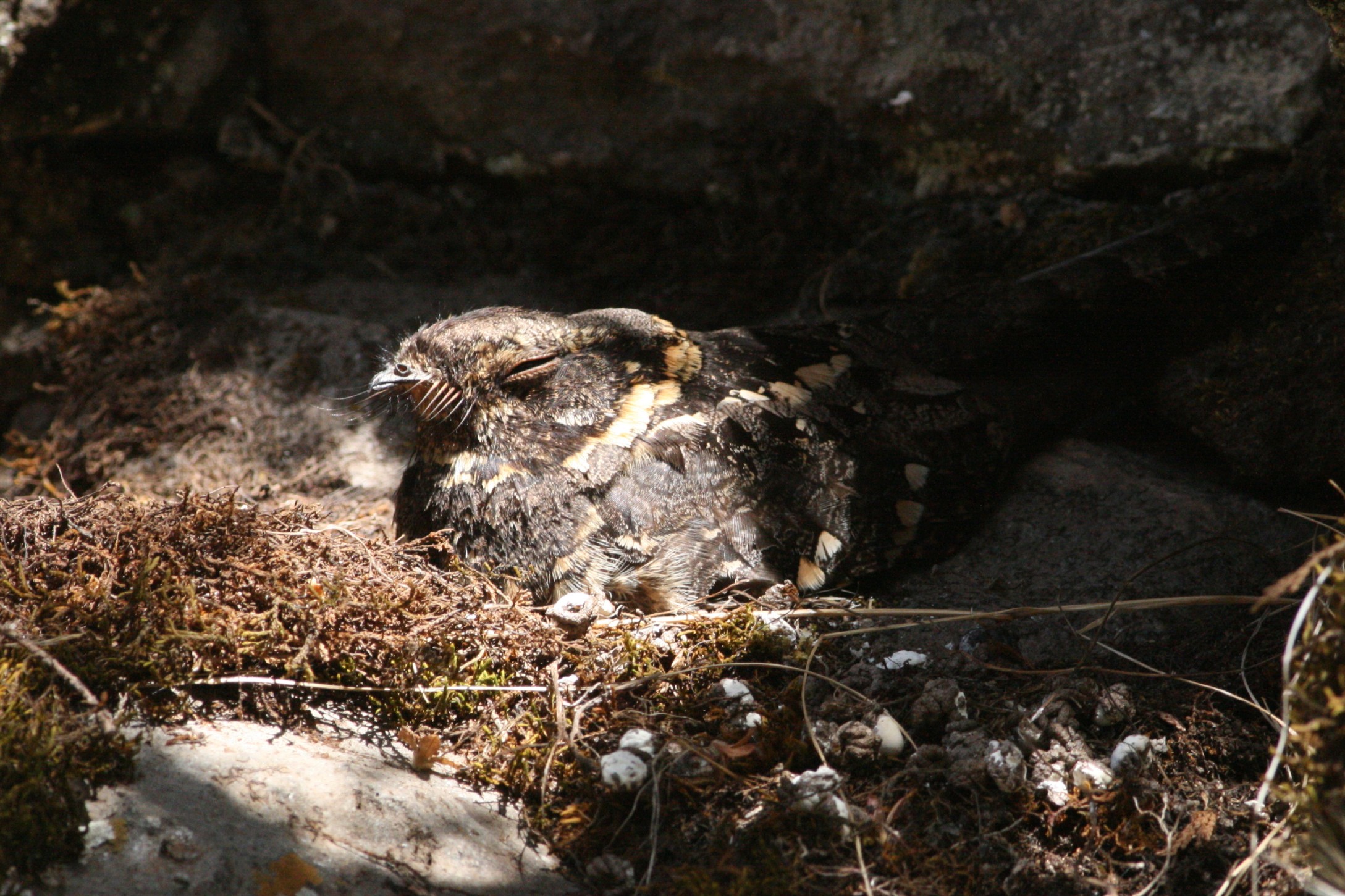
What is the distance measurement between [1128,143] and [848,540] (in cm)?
173

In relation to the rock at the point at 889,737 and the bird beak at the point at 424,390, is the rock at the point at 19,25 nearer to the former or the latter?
the bird beak at the point at 424,390

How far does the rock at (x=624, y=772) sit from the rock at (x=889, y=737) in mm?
492

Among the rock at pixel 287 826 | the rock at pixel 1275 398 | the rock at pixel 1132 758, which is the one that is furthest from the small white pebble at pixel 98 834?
the rock at pixel 1275 398

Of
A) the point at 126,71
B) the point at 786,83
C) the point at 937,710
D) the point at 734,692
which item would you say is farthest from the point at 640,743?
the point at 126,71

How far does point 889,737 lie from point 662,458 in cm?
93

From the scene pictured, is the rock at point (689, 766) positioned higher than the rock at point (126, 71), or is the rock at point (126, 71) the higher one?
the rock at point (126, 71)

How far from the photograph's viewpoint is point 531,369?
9.02 feet

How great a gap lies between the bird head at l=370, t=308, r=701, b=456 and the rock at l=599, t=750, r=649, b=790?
965 mm

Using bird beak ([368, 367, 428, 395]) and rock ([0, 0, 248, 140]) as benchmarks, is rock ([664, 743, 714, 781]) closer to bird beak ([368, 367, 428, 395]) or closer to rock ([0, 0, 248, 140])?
bird beak ([368, 367, 428, 395])

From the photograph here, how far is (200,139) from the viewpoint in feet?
14.6

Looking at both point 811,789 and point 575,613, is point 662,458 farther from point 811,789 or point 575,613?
point 811,789

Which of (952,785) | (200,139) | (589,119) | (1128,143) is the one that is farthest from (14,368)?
(1128,143)

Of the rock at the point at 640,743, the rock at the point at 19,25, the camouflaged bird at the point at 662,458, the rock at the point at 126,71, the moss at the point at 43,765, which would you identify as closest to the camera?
the moss at the point at 43,765

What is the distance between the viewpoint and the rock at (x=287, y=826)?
171cm
